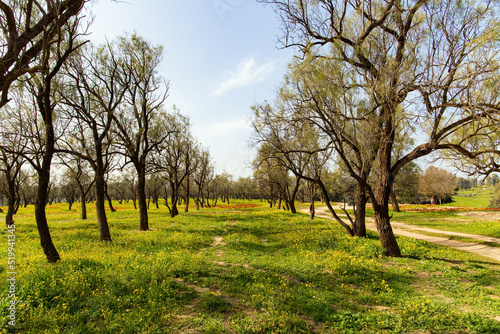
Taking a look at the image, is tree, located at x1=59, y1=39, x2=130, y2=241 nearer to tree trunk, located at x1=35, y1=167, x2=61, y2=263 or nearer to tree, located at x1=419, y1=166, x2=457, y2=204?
tree trunk, located at x1=35, y1=167, x2=61, y2=263

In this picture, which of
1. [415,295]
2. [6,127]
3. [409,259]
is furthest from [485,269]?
[6,127]

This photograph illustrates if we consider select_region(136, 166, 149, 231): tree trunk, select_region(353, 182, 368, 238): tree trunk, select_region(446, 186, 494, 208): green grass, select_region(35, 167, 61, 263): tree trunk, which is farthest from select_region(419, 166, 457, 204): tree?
select_region(35, 167, 61, 263): tree trunk

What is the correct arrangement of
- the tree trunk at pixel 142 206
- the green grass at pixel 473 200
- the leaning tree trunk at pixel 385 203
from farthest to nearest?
the green grass at pixel 473 200, the tree trunk at pixel 142 206, the leaning tree trunk at pixel 385 203

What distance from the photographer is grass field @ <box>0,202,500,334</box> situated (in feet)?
16.5

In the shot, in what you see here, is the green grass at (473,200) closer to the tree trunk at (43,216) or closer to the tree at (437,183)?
the tree at (437,183)

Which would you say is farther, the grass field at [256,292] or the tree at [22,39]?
the grass field at [256,292]

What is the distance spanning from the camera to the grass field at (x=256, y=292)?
5031 millimetres

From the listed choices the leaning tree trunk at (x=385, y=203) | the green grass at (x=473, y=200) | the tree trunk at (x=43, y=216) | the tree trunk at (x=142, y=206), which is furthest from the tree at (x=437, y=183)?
the tree trunk at (x=43, y=216)

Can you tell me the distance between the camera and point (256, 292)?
6746 mm

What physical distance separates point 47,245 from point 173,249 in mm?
4940

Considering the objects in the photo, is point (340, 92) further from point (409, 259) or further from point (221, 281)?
point (221, 281)

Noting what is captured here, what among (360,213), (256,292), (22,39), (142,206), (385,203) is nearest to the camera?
(22,39)

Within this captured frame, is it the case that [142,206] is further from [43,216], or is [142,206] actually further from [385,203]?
[385,203]

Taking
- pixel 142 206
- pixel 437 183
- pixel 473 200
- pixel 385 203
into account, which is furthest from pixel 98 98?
pixel 473 200
